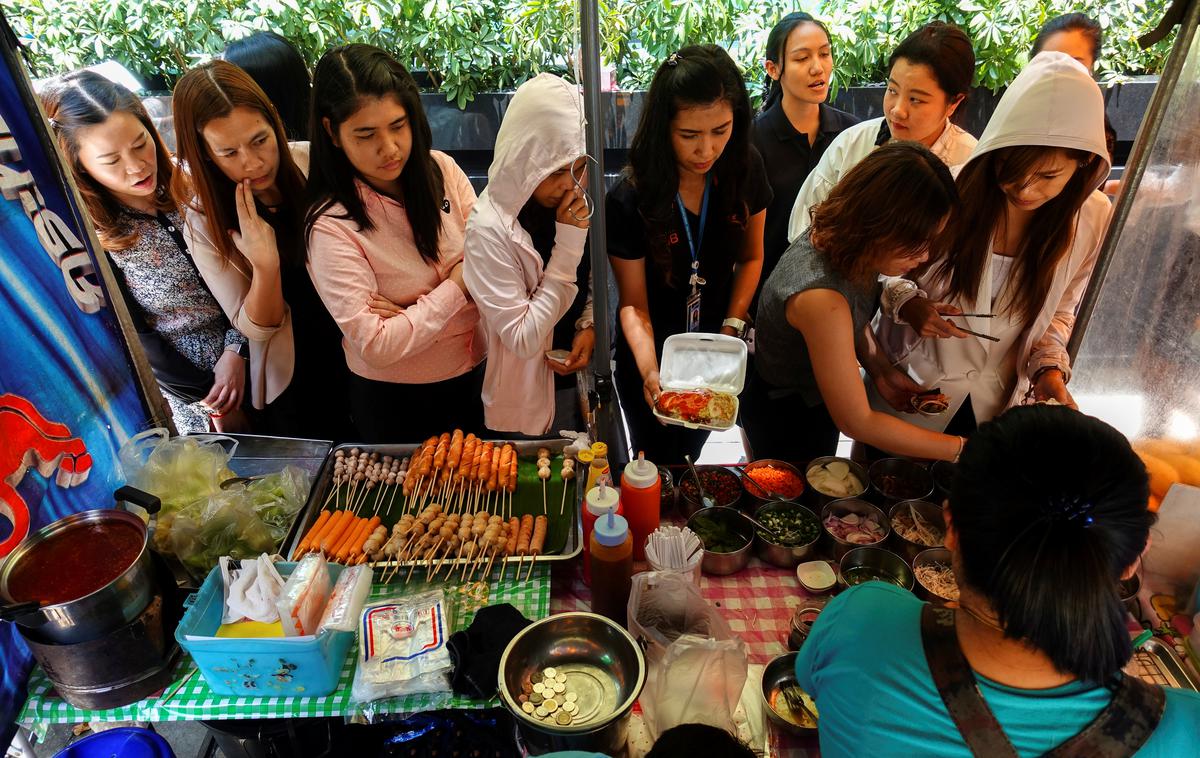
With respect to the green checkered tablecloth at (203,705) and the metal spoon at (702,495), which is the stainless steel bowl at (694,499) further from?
the green checkered tablecloth at (203,705)

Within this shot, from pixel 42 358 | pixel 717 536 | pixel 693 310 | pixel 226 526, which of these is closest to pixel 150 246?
pixel 42 358

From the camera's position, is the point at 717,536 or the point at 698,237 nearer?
the point at 717,536

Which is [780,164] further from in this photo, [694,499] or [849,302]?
[694,499]

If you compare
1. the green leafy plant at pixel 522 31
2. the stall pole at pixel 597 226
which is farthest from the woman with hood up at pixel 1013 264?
the green leafy plant at pixel 522 31

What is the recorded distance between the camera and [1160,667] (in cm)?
195

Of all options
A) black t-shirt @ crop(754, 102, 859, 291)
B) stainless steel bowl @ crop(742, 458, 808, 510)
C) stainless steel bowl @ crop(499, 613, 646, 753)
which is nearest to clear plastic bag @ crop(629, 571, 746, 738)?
stainless steel bowl @ crop(499, 613, 646, 753)

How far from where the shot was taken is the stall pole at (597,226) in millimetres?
2393

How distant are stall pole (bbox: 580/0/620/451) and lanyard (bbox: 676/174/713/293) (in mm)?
440

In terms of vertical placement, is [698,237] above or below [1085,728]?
above

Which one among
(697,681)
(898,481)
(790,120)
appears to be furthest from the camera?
(790,120)

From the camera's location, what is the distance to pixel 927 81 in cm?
336

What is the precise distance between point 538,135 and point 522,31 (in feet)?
13.5

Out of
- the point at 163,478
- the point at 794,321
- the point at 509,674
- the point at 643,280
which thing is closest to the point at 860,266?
the point at 794,321

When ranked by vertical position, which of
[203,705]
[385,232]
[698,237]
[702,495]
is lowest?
[203,705]
